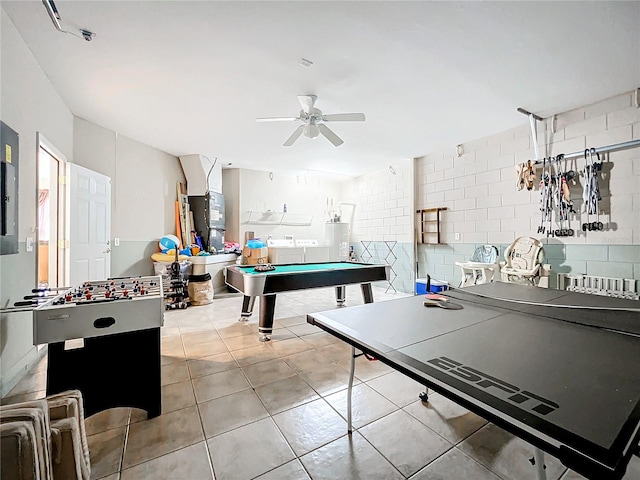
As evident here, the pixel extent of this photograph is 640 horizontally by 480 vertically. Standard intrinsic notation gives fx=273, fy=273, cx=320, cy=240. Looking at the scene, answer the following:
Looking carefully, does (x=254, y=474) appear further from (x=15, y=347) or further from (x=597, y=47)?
(x=597, y=47)

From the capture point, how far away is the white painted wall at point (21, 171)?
201 cm

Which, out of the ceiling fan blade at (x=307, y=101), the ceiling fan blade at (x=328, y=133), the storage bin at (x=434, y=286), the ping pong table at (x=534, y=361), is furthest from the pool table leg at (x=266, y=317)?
the storage bin at (x=434, y=286)

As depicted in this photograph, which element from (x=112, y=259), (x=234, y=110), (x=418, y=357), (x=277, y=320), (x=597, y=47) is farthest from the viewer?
(x=112, y=259)

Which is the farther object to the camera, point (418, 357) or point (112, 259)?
point (112, 259)

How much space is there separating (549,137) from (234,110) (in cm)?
418

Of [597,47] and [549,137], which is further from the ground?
[597,47]

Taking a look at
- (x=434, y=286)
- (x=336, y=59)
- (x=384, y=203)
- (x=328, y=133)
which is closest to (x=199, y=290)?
(x=328, y=133)

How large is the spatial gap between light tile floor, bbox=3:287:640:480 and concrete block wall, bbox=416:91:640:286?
9.35 feet

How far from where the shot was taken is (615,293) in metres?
3.00

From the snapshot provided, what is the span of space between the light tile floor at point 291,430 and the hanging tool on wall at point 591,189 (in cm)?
292

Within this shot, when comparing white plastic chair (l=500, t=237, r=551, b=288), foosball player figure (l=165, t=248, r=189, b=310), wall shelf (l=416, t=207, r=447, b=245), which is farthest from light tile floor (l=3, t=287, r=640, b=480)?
wall shelf (l=416, t=207, r=447, b=245)

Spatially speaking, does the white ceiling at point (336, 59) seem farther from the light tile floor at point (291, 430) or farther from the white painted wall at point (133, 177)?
the light tile floor at point (291, 430)

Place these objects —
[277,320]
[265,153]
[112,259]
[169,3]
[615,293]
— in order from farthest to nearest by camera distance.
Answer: [265,153]
[112,259]
[277,320]
[615,293]
[169,3]

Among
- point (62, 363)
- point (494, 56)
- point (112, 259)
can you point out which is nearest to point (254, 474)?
point (62, 363)
